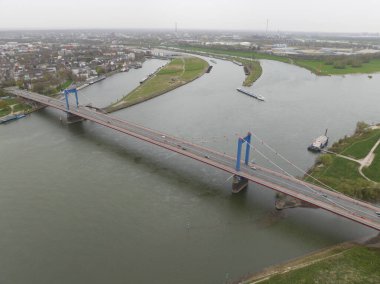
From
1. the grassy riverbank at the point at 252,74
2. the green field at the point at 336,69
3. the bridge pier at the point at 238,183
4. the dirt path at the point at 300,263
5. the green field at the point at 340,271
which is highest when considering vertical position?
the green field at the point at 336,69

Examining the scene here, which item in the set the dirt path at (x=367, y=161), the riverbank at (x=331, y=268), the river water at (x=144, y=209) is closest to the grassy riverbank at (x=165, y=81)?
the river water at (x=144, y=209)

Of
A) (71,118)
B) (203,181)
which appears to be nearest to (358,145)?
(203,181)

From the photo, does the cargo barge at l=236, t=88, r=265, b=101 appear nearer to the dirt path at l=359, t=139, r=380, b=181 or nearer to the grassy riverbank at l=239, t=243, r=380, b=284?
the dirt path at l=359, t=139, r=380, b=181

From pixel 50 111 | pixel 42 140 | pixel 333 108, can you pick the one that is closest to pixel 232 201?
pixel 42 140

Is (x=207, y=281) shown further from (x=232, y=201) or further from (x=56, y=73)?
(x=56, y=73)

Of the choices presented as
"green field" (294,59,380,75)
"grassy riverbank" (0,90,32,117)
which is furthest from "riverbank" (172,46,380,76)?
"grassy riverbank" (0,90,32,117)

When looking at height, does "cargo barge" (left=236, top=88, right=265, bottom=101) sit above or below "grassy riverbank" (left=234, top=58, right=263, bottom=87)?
below

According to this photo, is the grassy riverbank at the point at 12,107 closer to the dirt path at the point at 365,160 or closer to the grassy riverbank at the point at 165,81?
the grassy riverbank at the point at 165,81

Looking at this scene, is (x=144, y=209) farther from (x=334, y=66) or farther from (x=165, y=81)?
(x=334, y=66)
